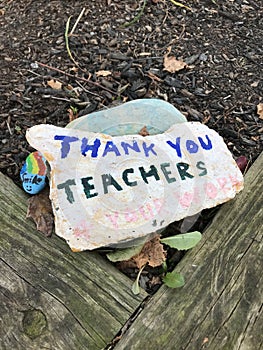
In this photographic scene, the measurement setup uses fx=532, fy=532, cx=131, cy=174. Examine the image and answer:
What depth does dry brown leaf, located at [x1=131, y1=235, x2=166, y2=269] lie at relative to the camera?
71.7 inches

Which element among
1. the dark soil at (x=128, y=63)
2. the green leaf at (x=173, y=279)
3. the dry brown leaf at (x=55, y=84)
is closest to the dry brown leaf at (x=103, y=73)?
the dark soil at (x=128, y=63)

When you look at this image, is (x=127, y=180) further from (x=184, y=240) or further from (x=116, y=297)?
(x=116, y=297)

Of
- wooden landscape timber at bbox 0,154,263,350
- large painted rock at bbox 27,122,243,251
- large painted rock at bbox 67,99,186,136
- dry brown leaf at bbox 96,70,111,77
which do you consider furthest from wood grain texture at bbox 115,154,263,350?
dry brown leaf at bbox 96,70,111,77

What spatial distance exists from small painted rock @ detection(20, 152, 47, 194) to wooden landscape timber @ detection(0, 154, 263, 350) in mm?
71

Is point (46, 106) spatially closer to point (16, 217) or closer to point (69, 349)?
point (16, 217)

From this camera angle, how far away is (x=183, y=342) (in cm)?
159

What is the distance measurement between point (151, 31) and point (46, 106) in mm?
717

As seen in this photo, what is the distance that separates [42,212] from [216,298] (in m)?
0.66

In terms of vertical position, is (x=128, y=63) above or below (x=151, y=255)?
above

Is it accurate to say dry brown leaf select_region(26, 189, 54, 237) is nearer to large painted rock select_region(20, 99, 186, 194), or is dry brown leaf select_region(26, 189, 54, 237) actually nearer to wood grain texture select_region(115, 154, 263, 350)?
large painted rock select_region(20, 99, 186, 194)

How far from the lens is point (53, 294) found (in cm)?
166

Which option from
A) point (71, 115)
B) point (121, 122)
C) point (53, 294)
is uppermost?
point (121, 122)

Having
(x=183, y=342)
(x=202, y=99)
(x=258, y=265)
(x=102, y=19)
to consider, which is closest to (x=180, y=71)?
(x=202, y=99)

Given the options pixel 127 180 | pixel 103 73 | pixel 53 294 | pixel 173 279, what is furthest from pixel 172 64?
pixel 53 294
